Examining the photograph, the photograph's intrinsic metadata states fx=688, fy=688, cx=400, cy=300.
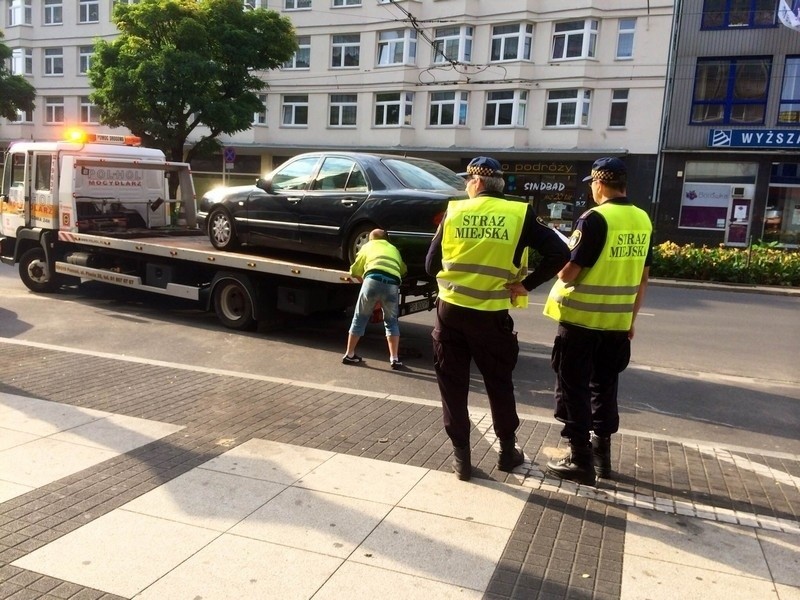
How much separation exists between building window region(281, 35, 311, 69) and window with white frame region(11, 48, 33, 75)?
1726 cm

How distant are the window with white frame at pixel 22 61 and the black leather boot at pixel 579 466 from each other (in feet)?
145

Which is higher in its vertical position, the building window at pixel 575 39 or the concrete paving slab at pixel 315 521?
the building window at pixel 575 39

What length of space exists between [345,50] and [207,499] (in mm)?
30986

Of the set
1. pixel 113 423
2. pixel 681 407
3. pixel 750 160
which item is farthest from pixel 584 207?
pixel 113 423

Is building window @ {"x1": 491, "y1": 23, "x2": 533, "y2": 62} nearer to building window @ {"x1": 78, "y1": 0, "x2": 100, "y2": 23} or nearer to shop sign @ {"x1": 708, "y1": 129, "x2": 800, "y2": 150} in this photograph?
shop sign @ {"x1": 708, "y1": 129, "x2": 800, "y2": 150}

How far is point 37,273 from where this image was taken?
11.5 metres

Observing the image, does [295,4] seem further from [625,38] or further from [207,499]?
[207,499]

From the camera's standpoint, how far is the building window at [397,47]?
30.3 meters

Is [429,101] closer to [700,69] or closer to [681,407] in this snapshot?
[700,69]

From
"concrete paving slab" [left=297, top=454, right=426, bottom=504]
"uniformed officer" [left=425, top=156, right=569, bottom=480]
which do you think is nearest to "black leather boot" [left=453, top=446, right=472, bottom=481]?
"uniformed officer" [left=425, top=156, right=569, bottom=480]

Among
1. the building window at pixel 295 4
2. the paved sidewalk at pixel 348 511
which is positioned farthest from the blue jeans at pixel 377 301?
the building window at pixel 295 4

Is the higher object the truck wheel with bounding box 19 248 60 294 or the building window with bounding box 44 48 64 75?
the building window with bounding box 44 48 64 75

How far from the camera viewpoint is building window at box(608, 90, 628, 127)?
88.8 ft

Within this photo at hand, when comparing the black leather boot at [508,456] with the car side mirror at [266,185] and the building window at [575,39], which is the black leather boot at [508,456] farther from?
the building window at [575,39]
